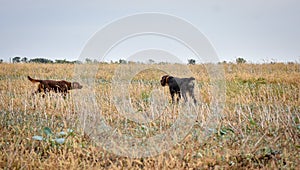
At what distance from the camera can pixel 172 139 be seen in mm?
3982

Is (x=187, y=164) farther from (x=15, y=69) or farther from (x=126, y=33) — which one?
(x=15, y=69)

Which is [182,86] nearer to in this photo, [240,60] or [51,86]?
[51,86]

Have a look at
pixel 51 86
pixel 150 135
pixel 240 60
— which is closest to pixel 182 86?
pixel 150 135

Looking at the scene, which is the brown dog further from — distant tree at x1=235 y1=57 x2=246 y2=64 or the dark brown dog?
distant tree at x1=235 y1=57 x2=246 y2=64

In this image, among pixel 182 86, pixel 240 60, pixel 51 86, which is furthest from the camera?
pixel 240 60

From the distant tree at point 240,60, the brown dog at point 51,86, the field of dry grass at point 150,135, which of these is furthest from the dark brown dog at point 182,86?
the distant tree at point 240,60

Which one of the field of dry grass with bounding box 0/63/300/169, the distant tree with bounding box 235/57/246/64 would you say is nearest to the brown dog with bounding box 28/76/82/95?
the field of dry grass with bounding box 0/63/300/169

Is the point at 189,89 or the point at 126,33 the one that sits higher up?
the point at 126,33

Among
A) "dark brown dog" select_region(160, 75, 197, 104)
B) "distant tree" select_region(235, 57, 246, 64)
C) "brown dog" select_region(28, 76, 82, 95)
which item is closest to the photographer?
"dark brown dog" select_region(160, 75, 197, 104)

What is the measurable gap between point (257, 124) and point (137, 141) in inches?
66.6

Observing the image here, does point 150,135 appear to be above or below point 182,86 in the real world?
below

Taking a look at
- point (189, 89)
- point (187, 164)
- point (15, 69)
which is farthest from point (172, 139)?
point (15, 69)

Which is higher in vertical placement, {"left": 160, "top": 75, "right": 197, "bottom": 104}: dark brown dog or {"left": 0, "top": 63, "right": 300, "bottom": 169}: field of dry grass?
{"left": 160, "top": 75, "right": 197, "bottom": 104}: dark brown dog

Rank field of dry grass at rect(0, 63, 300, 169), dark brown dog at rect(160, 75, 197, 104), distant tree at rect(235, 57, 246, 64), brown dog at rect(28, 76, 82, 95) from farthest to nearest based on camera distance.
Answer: distant tree at rect(235, 57, 246, 64), brown dog at rect(28, 76, 82, 95), dark brown dog at rect(160, 75, 197, 104), field of dry grass at rect(0, 63, 300, 169)
